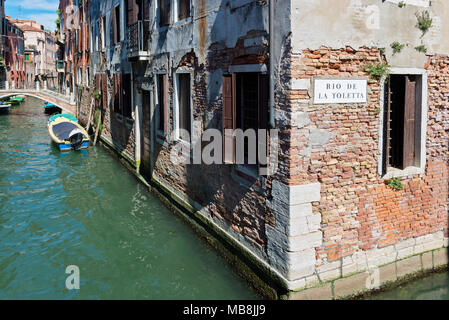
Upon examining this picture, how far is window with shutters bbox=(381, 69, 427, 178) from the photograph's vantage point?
517 cm

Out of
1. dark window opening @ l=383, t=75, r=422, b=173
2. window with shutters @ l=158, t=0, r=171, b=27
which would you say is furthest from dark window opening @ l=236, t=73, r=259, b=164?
window with shutters @ l=158, t=0, r=171, b=27

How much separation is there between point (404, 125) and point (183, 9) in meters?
4.45

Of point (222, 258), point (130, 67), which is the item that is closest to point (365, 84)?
point (222, 258)

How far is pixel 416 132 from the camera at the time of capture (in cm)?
543

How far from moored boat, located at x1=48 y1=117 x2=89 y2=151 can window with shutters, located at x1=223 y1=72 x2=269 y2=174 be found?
10.6 m

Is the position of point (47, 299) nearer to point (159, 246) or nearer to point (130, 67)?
point (159, 246)

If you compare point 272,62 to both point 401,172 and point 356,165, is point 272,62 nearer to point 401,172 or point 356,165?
point 356,165

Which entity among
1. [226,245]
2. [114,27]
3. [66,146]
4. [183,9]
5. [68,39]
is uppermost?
[68,39]

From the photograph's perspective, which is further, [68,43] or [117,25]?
[68,43]

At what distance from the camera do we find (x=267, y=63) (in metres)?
4.84

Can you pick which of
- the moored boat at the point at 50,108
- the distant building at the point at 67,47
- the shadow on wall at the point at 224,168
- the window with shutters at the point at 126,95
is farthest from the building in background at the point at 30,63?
the shadow on wall at the point at 224,168

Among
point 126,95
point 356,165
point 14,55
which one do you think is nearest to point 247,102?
point 356,165

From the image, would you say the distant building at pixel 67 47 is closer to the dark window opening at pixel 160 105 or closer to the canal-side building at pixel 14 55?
the canal-side building at pixel 14 55

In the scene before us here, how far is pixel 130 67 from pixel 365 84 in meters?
8.35
